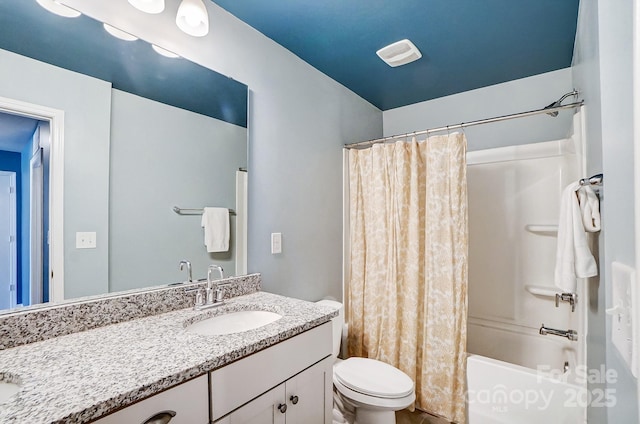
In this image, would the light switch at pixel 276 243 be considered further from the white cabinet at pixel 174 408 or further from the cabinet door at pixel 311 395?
the white cabinet at pixel 174 408

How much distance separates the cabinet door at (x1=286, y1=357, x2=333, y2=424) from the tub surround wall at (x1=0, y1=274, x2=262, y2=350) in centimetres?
60

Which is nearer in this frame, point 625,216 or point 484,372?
point 625,216

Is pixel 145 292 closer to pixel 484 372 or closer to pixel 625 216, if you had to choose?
pixel 625 216

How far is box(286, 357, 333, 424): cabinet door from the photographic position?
3.55 ft

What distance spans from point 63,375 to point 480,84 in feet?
9.63

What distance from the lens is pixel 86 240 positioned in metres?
1.08

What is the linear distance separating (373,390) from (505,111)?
7.50 feet

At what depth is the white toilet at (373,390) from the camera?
1458mm

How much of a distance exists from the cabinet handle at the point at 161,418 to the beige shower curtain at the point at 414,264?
154 cm

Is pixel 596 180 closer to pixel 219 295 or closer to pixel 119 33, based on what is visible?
pixel 219 295

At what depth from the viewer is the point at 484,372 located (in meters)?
1.67

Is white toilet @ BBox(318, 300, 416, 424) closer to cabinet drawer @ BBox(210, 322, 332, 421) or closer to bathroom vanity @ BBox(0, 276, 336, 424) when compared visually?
bathroom vanity @ BBox(0, 276, 336, 424)

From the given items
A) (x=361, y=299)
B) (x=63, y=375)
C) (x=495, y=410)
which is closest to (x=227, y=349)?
(x=63, y=375)

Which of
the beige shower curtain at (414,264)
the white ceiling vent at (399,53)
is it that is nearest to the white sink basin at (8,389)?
the beige shower curtain at (414,264)
